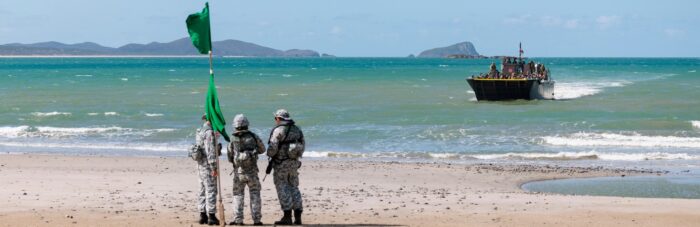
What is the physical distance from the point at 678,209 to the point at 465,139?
1373 cm

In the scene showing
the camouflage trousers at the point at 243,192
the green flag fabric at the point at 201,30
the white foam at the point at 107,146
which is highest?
the green flag fabric at the point at 201,30

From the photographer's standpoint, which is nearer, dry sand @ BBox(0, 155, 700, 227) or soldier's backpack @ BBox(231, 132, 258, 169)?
soldier's backpack @ BBox(231, 132, 258, 169)

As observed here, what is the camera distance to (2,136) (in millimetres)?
27891

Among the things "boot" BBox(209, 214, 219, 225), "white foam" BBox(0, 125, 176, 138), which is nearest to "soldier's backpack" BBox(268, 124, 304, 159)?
"boot" BBox(209, 214, 219, 225)

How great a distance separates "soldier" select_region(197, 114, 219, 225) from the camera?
10680 millimetres

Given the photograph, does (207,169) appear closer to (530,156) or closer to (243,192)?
(243,192)

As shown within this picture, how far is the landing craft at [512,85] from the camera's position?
148ft

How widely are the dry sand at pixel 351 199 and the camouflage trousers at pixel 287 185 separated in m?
0.48

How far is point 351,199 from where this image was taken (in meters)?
13.7

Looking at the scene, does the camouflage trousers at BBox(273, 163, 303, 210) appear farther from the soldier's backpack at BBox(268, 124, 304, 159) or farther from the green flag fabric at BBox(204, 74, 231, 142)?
the green flag fabric at BBox(204, 74, 231, 142)

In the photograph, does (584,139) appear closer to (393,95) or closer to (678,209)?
(678,209)

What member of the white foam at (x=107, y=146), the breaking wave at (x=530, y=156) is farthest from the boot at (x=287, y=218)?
the white foam at (x=107, y=146)

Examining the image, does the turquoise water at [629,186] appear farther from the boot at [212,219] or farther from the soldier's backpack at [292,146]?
the boot at [212,219]

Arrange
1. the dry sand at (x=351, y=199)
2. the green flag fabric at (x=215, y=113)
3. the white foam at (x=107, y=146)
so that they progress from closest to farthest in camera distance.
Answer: the green flag fabric at (x=215, y=113) < the dry sand at (x=351, y=199) < the white foam at (x=107, y=146)
